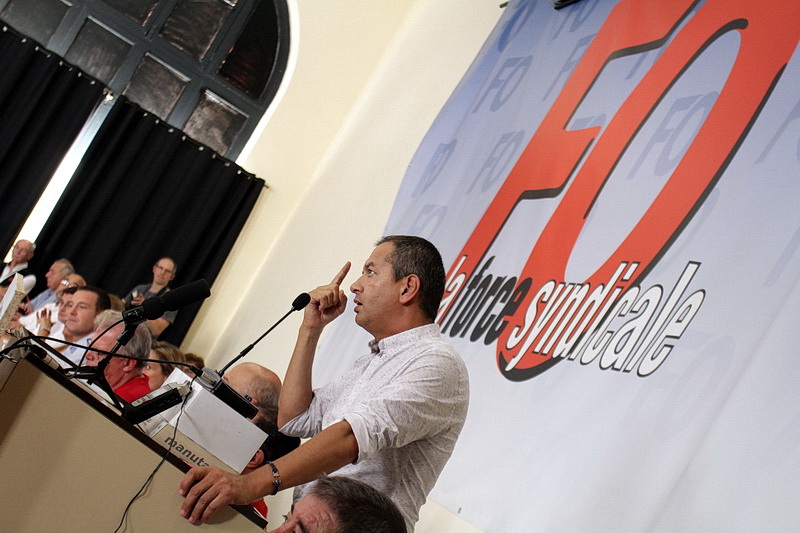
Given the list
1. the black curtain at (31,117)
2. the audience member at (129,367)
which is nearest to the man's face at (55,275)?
the black curtain at (31,117)

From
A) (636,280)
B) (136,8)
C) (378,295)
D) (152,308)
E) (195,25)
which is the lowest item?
(152,308)

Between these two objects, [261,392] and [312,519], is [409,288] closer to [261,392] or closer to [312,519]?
[312,519]

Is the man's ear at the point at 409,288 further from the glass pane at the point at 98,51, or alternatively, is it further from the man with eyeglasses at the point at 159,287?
the glass pane at the point at 98,51

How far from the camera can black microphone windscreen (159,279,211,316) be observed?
1825 mm

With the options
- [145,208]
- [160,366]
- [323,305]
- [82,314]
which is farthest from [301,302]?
[145,208]

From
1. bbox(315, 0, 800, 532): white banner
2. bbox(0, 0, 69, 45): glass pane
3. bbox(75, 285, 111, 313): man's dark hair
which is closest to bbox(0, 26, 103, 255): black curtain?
bbox(0, 0, 69, 45): glass pane

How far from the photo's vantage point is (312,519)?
1527 mm

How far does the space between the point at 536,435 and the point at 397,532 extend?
1101mm

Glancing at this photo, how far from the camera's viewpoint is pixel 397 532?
157cm

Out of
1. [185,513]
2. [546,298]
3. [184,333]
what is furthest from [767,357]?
[184,333]

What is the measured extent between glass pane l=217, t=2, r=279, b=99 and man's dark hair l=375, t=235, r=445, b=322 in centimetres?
542

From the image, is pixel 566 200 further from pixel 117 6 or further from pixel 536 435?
pixel 117 6

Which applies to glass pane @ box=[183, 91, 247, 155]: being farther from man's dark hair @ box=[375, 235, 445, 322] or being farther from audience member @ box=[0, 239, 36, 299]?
man's dark hair @ box=[375, 235, 445, 322]

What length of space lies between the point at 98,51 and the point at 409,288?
18.1 ft
